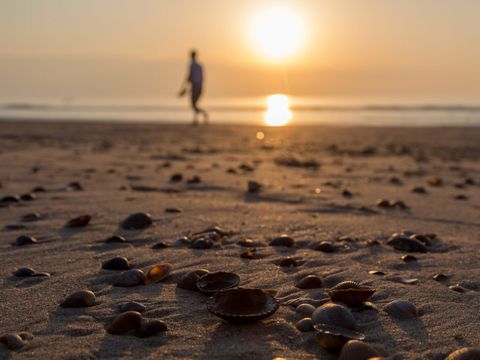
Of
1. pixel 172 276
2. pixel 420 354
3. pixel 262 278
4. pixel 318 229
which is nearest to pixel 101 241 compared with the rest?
pixel 172 276

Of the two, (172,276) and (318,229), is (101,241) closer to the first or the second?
(172,276)

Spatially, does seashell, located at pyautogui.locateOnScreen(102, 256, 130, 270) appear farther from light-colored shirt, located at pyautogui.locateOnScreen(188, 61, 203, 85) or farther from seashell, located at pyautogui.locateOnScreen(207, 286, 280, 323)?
light-colored shirt, located at pyautogui.locateOnScreen(188, 61, 203, 85)

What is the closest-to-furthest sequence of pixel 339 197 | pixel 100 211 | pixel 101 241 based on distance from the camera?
pixel 101 241 < pixel 100 211 < pixel 339 197

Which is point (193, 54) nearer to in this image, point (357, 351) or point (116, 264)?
point (116, 264)

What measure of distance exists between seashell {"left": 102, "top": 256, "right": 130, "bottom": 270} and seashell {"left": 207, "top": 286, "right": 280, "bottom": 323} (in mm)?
790

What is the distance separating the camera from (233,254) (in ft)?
9.91

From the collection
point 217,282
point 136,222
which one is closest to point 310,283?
point 217,282

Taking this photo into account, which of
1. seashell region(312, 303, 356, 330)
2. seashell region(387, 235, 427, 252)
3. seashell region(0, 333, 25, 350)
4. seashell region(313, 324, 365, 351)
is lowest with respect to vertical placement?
seashell region(0, 333, 25, 350)

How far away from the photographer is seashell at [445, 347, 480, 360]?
1642mm

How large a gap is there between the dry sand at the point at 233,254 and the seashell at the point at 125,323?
0.03 metres

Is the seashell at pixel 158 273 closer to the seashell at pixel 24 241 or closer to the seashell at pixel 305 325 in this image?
the seashell at pixel 305 325

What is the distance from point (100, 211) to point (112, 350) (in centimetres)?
251

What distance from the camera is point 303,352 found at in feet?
5.94

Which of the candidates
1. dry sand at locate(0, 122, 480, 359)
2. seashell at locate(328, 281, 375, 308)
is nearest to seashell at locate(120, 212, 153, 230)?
dry sand at locate(0, 122, 480, 359)
